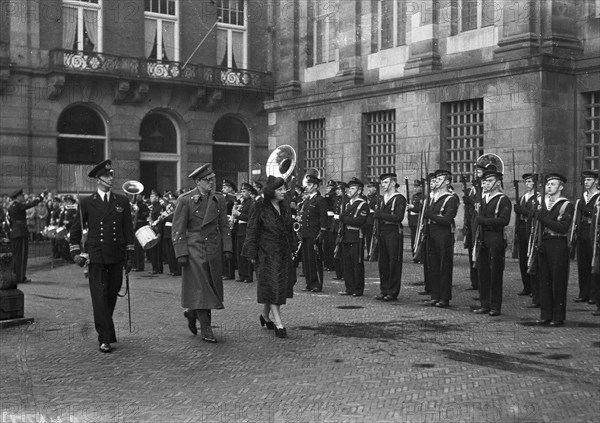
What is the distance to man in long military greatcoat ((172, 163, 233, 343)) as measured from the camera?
32.6ft

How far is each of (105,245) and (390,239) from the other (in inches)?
208

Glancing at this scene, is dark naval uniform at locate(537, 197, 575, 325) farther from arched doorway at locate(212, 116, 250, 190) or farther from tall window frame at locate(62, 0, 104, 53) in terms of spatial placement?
arched doorway at locate(212, 116, 250, 190)

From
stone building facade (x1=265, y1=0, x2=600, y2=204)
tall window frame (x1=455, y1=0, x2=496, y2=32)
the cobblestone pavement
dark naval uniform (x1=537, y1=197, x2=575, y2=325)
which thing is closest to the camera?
the cobblestone pavement

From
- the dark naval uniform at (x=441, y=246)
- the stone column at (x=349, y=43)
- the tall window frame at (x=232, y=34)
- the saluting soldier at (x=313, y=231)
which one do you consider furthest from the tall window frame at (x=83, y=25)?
the dark naval uniform at (x=441, y=246)

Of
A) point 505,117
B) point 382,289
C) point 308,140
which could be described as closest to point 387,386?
point 382,289

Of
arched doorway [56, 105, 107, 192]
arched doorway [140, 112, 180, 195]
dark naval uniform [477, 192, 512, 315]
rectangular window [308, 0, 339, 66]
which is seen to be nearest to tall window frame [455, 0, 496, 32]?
rectangular window [308, 0, 339, 66]

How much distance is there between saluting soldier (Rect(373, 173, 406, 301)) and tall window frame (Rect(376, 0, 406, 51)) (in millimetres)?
12961

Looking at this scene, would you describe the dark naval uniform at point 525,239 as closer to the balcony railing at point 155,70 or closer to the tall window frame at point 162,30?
the balcony railing at point 155,70

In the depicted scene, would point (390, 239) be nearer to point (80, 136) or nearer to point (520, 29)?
point (520, 29)

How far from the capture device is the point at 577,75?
21.2 metres

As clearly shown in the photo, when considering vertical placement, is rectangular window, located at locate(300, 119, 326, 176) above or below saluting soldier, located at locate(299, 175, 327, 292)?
above

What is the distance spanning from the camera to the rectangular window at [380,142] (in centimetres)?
2573

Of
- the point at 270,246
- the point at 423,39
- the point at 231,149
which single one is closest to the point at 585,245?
the point at 270,246

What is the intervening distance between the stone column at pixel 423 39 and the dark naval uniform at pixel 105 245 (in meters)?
15.7
